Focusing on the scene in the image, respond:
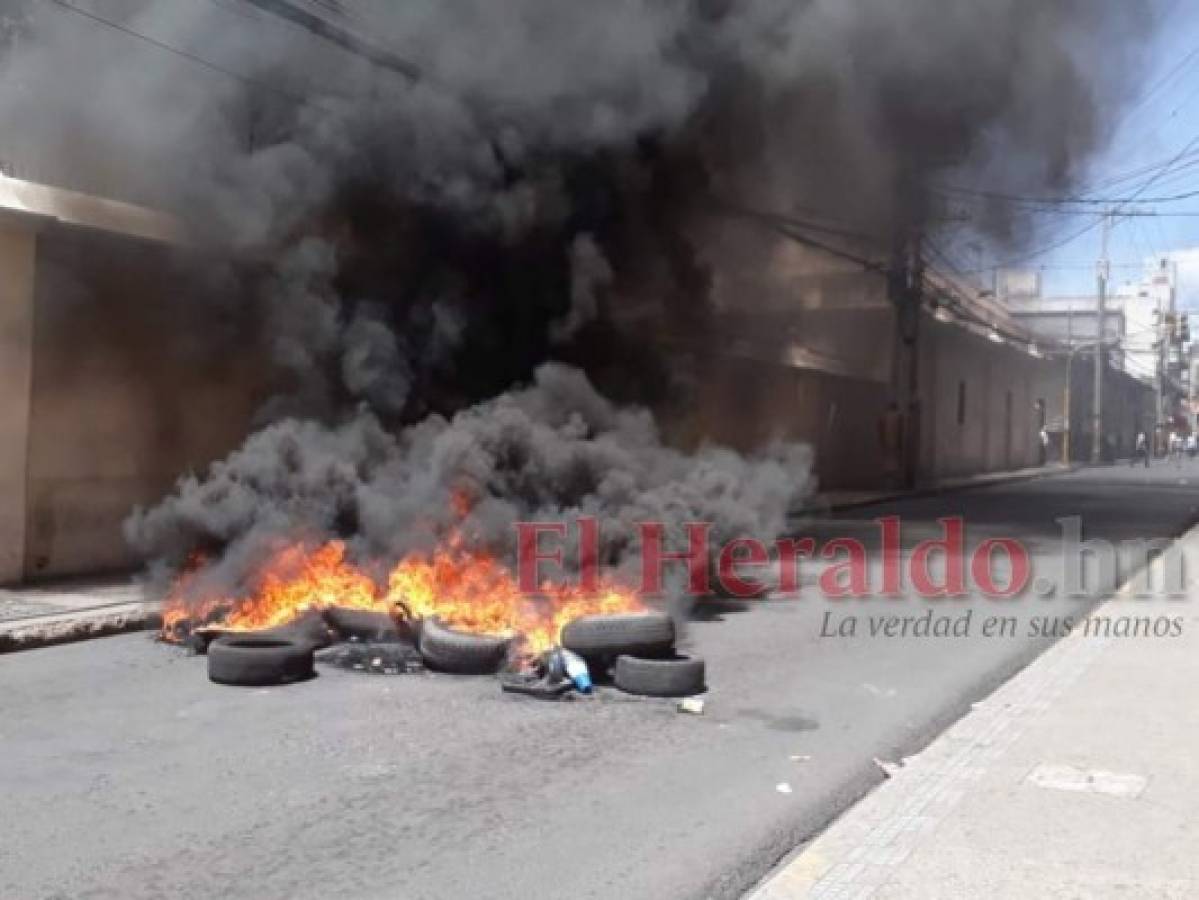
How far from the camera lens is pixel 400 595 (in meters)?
7.72

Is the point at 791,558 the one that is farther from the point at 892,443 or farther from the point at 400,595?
the point at 892,443

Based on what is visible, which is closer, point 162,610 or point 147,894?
point 147,894

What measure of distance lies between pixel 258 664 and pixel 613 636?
186 centimetres

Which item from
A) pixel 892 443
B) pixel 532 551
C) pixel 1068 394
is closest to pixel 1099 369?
pixel 1068 394

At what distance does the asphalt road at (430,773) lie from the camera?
379cm

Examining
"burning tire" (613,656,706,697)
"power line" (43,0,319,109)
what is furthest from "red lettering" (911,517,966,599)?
"power line" (43,0,319,109)

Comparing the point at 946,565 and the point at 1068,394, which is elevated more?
the point at 1068,394

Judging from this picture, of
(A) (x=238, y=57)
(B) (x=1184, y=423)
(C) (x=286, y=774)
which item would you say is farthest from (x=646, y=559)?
(B) (x=1184, y=423)

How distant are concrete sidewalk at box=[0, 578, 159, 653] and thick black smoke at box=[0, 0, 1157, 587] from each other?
20.0 inches

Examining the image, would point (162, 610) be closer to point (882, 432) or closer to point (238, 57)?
point (238, 57)

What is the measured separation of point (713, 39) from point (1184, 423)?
71825mm

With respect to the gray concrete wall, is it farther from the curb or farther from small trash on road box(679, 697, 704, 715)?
small trash on road box(679, 697, 704, 715)

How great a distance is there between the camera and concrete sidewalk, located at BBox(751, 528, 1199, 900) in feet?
12.0

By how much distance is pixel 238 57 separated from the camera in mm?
9930
